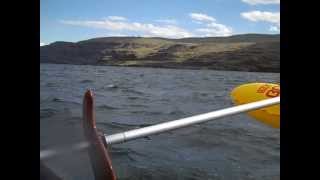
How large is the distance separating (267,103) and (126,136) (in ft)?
8.55

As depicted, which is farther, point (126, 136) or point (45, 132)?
point (126, 136)

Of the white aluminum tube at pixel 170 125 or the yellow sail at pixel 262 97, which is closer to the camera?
the white aluminum tube at pixel 170 125

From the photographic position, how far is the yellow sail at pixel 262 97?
26.7ft

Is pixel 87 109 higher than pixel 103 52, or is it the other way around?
pixel 103 52

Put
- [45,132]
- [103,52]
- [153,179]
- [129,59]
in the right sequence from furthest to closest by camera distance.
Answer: [103,52], [129,59], [153,179], [45,132]

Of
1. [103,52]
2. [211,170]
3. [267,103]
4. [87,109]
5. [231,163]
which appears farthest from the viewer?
[103,52]

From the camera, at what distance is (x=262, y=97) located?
27.5 feet

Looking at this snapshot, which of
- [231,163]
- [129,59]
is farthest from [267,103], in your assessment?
[129,59]

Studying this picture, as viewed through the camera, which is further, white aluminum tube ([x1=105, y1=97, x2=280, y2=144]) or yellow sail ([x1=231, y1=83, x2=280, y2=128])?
yellow sail ([x1=231, y1=83, x2=280, y2=128])

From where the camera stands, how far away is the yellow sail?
8146mm

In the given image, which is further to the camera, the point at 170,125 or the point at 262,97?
the point at 262,97
